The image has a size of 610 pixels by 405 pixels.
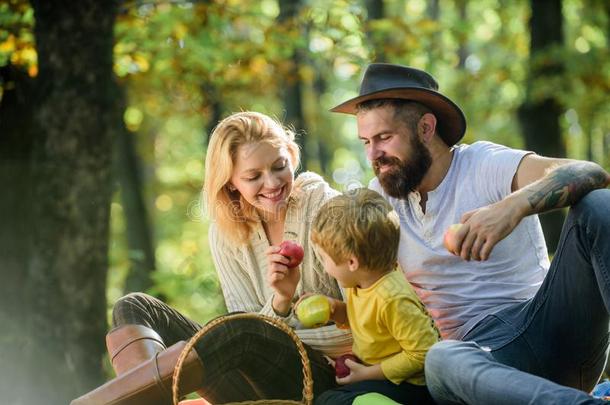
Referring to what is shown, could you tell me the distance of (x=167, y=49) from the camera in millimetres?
8609

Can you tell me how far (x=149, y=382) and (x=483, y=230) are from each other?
1289 mm

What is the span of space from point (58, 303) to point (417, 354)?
12.3 ft

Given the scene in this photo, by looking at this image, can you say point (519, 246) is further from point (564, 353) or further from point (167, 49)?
point (167, 49)

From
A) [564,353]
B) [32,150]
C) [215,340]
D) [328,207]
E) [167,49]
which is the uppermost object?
[167,49]

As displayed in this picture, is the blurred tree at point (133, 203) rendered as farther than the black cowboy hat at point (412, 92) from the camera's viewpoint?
Yes

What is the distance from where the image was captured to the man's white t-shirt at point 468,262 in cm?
362

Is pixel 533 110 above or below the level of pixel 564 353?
above

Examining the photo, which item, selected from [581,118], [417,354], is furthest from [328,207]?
[581,118]

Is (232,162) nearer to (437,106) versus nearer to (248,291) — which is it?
(248,291)

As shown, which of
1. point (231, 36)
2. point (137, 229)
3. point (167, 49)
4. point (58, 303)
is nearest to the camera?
point (58, 303)

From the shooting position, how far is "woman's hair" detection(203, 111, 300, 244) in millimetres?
3855

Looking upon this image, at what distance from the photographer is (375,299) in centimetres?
324

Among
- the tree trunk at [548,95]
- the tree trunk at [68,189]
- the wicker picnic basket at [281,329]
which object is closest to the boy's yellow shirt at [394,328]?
the wicker picnic basket at [281,329]

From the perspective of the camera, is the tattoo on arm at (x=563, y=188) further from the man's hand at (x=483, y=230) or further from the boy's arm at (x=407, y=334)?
the boy's arm at (x=407, y=334)
